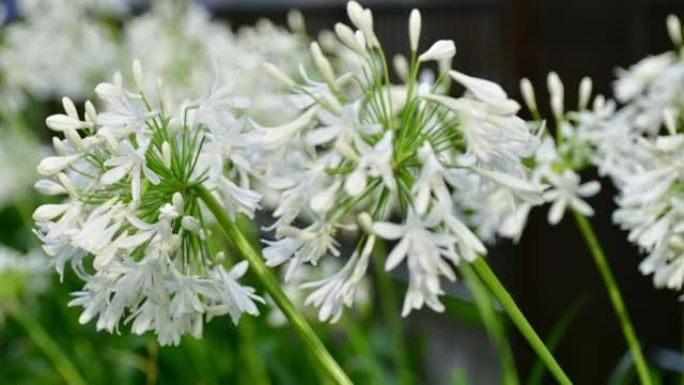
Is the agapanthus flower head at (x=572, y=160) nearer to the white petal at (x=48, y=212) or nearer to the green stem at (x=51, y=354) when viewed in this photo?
the white petal at (x=48, y=212)

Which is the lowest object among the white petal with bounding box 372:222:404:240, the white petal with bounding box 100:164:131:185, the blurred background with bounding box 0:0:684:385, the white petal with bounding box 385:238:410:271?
the blurred background with bounding box 0:0:684:385

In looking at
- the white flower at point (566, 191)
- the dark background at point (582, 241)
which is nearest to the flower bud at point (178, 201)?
the white flower at point (566, 191)

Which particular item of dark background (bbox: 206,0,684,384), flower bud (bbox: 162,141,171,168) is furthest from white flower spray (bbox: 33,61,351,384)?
dark background (bbox: 206,0,684,384)

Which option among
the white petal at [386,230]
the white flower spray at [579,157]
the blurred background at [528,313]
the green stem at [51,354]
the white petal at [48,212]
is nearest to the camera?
the white petal at [386,230]

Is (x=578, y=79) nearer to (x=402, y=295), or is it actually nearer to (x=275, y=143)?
(x=402, y=295)

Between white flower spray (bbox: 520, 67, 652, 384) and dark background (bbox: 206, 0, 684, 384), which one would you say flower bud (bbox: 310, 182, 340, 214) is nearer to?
white flower spray (bbox: 520, 67, 652, 384)

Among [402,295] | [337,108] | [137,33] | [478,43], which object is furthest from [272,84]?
[337,108]

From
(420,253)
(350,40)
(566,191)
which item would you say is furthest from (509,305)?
(566,191)
